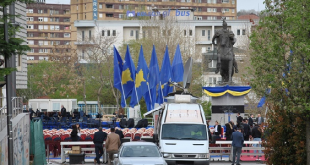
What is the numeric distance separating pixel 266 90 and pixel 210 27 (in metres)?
98.5

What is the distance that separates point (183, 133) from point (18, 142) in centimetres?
673

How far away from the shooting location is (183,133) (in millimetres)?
26438

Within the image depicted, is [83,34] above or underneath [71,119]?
above

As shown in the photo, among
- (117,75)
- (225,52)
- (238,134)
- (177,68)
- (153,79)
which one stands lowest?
(238,134)

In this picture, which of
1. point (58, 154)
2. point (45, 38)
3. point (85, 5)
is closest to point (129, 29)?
point (85, 5)

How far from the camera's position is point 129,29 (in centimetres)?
11600

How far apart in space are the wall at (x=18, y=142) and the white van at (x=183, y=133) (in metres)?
4.63

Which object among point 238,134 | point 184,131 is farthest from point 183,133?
point 238,134

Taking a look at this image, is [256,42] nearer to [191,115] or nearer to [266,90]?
[266,90]

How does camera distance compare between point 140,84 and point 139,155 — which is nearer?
point 139,155

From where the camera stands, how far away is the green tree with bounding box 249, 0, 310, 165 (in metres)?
20.0

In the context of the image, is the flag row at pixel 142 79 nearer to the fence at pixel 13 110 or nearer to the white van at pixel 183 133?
the fence at pixel 13 110

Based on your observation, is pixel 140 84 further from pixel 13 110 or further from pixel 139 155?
pixel 139 155

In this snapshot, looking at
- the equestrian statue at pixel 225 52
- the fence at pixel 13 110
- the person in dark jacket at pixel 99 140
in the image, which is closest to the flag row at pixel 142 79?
the equestrian statue at pixel 225 52
